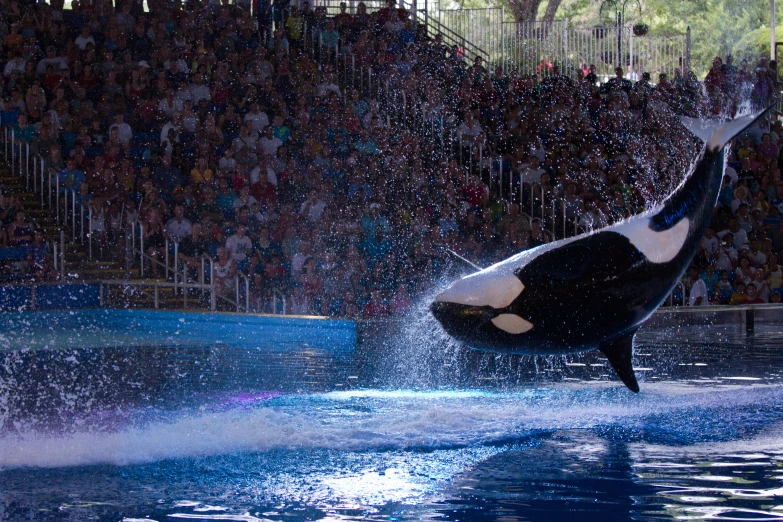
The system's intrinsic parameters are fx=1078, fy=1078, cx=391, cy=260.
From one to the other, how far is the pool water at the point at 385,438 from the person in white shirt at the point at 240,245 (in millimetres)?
3380

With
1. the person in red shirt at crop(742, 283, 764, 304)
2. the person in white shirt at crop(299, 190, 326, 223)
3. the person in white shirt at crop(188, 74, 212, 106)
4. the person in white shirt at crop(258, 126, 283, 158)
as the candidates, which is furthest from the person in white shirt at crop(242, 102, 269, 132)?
the person in red shirt at crop(742, 283, 764, 304)

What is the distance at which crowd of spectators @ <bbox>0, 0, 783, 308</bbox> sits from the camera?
568 inches

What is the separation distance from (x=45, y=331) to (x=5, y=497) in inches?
342

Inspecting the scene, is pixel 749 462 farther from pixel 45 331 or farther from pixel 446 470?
pixel 45 331

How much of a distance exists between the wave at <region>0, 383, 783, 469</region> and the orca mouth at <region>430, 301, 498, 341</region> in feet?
2.32

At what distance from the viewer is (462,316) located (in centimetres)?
614

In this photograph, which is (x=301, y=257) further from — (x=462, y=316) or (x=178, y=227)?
(x=462, y=316)

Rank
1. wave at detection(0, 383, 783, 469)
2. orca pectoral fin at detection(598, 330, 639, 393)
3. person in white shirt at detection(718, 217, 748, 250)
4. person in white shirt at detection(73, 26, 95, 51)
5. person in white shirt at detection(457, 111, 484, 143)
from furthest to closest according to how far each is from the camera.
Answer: person in white shirt at detection(73, 26, 95, 51)
person in white shirt at detection(457, 111, 484, 143)
person in white shirt at detection(718, 217, 748, 250)
orca pectoral fin at detection(598, 330, 639, 393)
wave at detection(0, 383, 783, 469)

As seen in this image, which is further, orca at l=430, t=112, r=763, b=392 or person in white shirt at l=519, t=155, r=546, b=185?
person in white shirt at l=519, t=155, r=546, b=185

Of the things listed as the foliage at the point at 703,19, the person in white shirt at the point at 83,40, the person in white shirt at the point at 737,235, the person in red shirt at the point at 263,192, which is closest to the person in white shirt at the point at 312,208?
the person in red shirt at the point at 263,192

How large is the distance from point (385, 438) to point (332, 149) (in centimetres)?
1007

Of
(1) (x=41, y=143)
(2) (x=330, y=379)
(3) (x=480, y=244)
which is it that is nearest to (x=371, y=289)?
(3) (x=480, y=244)

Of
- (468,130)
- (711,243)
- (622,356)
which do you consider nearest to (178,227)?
(468,130)

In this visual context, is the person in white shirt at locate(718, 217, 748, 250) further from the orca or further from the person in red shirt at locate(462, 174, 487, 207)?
the orca
